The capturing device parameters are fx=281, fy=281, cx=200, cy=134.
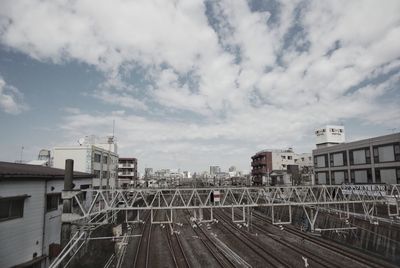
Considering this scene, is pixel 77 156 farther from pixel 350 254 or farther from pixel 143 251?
pixel 350 254

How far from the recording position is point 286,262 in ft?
80.9

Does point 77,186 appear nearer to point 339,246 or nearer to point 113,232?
point 113,232

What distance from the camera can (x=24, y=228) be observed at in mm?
19344

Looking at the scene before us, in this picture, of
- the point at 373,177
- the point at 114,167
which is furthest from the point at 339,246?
the point at 114,167

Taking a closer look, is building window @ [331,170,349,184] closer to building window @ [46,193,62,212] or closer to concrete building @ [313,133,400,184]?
concrete building @ [313,133,400,184]

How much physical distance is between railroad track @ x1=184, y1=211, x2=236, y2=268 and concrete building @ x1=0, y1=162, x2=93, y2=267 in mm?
13977

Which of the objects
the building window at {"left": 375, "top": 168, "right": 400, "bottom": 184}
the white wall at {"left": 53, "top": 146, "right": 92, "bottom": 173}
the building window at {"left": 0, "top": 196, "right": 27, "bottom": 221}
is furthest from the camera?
the building window at {"left": 375, "top": 168, "right": 400, "bottom": 184}

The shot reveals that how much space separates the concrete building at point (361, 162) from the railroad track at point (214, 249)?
3702cm

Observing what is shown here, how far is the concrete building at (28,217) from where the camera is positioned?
17.6m

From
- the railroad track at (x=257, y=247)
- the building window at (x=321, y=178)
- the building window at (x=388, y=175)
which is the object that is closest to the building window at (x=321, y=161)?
the building window at (x=321, y=178)

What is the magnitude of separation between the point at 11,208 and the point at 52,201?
560 cm

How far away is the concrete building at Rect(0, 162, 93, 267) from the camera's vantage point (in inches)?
693

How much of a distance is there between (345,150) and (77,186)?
188 ft

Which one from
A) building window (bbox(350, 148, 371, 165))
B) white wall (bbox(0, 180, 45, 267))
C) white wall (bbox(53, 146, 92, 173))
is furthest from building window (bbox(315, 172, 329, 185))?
white wall (bbox(0, 180, 45, 267))
